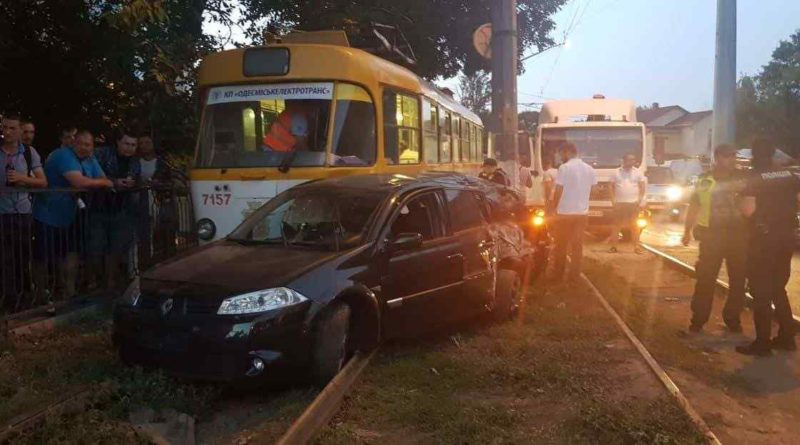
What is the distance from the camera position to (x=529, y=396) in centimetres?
510

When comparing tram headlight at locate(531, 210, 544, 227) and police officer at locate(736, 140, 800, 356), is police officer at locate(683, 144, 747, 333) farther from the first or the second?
tram headlight at locate(531, 210, 544, 227)

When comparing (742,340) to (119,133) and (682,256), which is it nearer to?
(682,256)

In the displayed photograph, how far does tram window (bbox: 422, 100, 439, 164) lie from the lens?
10203mm

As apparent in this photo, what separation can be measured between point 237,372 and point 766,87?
5453cm

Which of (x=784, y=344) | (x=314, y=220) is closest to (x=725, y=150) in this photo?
(x=784, y=344)

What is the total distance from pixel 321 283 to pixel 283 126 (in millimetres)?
3324

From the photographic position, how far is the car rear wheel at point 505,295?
7285 millimetres

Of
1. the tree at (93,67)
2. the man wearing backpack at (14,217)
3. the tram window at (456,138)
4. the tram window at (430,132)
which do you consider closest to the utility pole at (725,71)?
the tram window at (456,138)

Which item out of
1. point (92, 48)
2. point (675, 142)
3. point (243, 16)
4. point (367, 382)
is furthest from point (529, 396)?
point (675, 142)

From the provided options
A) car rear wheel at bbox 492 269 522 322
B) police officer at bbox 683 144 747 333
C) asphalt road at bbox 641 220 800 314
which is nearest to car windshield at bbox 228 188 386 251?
car rear wheel at bbox 492 269 522 322

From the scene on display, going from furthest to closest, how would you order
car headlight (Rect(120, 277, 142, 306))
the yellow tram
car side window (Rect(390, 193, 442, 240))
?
the yellow tram < car side window (Rect(390, 193, 442, 240)) < car headlight (Rect(120, 277, 142, 306))

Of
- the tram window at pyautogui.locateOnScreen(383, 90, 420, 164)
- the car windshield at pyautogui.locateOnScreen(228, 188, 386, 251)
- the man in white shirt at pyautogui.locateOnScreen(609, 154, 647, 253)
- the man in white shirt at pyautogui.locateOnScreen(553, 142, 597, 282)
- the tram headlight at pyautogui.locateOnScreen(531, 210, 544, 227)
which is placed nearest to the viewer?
the car windshield at pyautogui.locateOnScreen(228, 188, 386, 251)

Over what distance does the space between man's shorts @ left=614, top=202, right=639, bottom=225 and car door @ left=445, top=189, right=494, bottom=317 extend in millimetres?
7248

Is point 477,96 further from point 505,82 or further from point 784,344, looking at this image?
point 784,344
